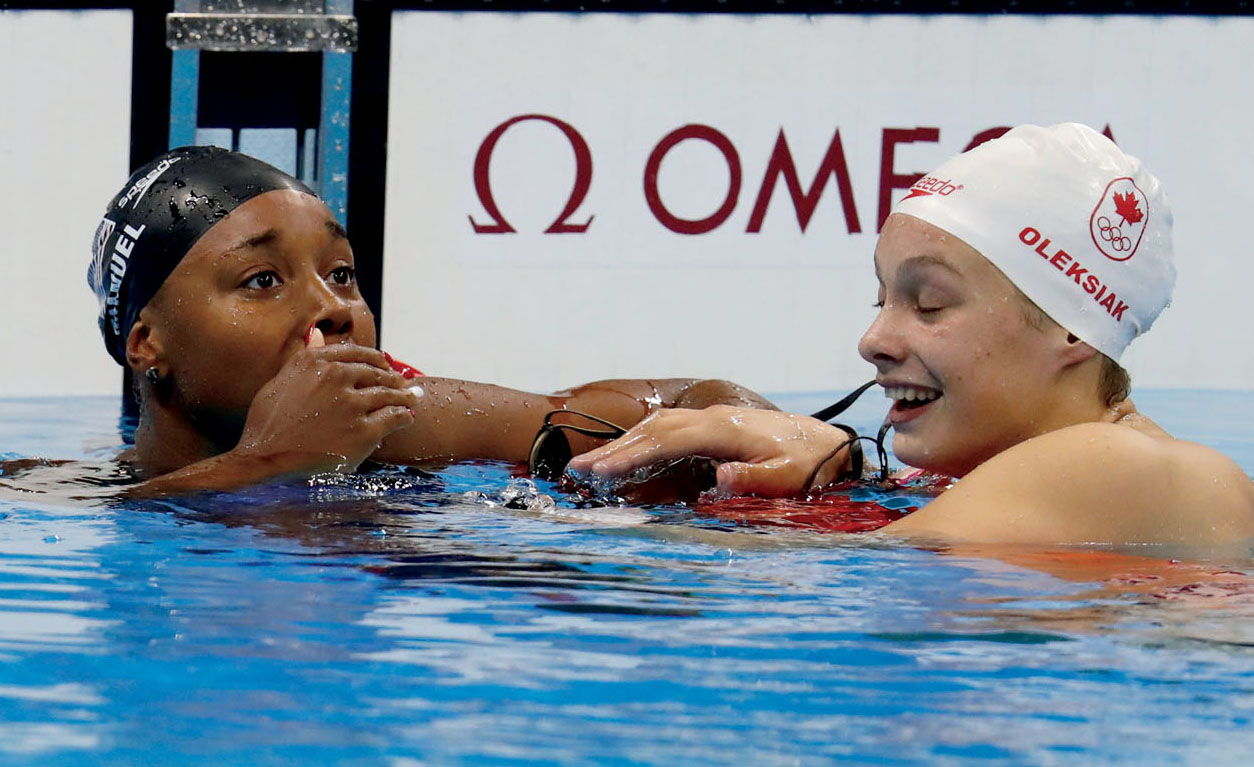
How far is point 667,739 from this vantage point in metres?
2.02

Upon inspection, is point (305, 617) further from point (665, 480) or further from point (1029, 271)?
point (1029, 271)

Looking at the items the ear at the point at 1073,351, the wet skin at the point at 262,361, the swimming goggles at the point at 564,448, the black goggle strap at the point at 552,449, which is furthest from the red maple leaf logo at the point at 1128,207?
the wet skin at the point at 262,361

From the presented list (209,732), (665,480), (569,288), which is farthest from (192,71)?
(209,732)

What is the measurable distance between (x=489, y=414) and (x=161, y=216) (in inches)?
39.9

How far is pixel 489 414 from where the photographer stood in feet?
14.1

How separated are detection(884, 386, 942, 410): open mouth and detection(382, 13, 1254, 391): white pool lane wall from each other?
287 cm

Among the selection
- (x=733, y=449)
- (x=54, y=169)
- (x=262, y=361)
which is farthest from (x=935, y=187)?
(x=54, y=169)

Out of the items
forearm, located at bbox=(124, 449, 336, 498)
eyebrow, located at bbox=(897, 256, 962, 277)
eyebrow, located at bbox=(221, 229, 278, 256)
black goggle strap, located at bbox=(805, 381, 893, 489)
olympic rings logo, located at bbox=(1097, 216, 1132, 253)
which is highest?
olympic rings logo, located at bbox=(1097, 216, 1132, 253)

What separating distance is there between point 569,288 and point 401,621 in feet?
11.7

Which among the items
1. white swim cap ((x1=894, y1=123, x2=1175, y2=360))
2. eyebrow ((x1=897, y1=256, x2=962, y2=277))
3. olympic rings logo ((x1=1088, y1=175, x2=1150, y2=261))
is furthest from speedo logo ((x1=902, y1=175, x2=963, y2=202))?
olympic rings logo ((x1=1088, y1=175, x2=1150, y2=261))

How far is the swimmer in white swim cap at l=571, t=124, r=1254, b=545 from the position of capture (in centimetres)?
286

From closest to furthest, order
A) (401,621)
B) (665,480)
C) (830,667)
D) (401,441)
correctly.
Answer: (830,667)
(401,621)
(665,480)
(401,441)

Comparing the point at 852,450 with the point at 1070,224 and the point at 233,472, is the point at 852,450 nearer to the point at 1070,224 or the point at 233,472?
the point at 1070,224

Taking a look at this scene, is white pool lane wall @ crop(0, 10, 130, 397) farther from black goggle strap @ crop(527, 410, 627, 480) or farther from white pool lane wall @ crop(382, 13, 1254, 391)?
black goggle strap @ crop(527, 410, 627, 480)
